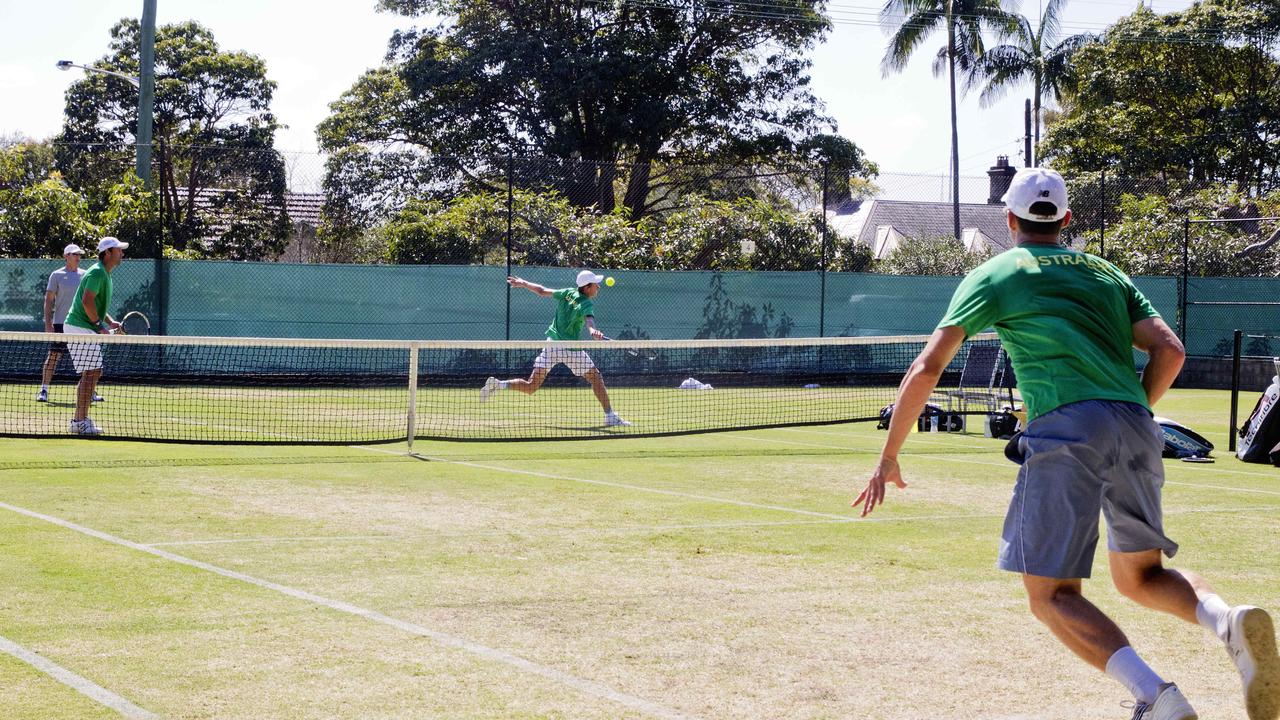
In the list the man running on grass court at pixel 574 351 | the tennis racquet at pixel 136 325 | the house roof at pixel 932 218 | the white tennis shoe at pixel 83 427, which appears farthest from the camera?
the house roof at pixel 932 218

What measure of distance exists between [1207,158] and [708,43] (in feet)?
49.1

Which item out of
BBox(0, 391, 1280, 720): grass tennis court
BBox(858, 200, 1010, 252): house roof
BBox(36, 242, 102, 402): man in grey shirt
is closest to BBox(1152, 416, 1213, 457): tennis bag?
BBox(0, 391, 1280, 720): grass tennis court

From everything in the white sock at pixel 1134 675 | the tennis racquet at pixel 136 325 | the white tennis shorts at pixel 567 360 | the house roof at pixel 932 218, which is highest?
the house roof at pixel 932 218

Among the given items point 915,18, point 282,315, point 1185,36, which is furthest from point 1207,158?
point 282,315

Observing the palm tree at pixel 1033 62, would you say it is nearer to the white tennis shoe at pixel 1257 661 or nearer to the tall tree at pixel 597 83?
the tall tree at pixel 597 83

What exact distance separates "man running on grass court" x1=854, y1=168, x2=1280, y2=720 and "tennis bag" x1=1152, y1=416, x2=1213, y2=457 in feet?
29.5

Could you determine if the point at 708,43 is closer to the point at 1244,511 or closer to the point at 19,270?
the point at 19,270

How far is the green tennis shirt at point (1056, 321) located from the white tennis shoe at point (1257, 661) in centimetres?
73

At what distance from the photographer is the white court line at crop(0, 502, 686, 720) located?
4.57 m

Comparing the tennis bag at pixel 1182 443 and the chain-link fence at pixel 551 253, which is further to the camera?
the chain-link fence at pixel 551 253

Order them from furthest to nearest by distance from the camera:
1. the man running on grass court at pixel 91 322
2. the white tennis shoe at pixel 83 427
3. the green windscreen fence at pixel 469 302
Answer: the green windscreen fence at pixel 469 302 → the man running on grass court at pixel 91 322 → the white tennis shoe at pixel 83 427

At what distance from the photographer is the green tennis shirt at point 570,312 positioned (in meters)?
15.5

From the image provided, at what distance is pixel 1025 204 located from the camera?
4445mm

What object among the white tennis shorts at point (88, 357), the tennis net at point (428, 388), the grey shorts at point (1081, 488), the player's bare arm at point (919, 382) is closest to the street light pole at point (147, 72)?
the tennis net at point (428, 388)
